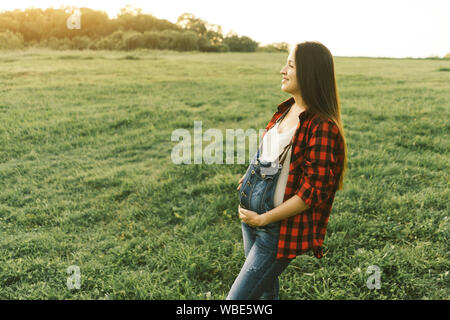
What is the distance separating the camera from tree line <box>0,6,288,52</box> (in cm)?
3644

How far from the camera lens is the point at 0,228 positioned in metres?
4.18

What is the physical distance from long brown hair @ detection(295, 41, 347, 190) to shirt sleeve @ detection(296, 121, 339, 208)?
107 millimetres

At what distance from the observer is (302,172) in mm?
1854

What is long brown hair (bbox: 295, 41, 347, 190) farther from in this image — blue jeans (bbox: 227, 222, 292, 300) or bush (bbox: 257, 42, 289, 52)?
bush (bbox: 257, 42, 289, 52)

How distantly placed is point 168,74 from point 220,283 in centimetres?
1428

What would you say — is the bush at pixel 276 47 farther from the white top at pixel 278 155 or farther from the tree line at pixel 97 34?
the white top at pixel 278 155

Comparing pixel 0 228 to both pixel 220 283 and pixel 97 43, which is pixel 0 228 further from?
pixel 97 43

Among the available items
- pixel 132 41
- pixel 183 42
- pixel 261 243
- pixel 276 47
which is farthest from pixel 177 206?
pixel 276 47

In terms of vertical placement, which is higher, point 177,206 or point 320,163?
point 320,163

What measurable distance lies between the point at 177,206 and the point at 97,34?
54.0 m

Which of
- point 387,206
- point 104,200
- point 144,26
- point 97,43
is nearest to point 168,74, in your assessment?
point 104,200

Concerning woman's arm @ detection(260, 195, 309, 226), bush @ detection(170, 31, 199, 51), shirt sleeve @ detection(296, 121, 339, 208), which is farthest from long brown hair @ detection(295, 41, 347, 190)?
bush @ detection(170, 31, 199, 51)

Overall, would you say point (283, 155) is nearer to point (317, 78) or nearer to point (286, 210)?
point (286, 210)

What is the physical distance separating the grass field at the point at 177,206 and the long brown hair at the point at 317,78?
1.90 metres
